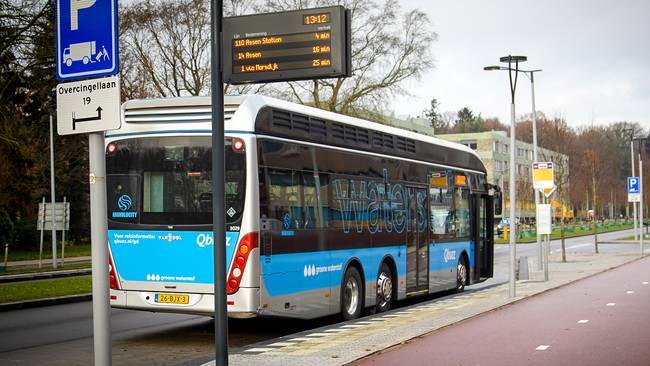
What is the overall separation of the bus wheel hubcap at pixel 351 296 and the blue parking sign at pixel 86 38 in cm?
927

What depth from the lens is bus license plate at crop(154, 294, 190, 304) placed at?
39.7ft

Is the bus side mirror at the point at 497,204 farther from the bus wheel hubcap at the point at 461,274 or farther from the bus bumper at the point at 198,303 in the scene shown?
the bus bumper at the point at 198,303

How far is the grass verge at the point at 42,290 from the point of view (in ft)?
65.8

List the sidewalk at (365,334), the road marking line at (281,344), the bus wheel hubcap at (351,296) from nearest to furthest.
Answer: the sidewalk at (365,334) → the road marking line at (281,344) → the bus wheel hubcap at (351,296)

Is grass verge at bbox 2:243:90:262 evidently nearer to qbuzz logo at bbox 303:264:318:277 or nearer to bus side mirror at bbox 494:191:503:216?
bus side mirror at bbox 494:191:503:216

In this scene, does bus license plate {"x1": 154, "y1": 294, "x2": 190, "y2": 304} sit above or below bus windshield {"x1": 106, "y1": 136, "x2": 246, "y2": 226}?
below

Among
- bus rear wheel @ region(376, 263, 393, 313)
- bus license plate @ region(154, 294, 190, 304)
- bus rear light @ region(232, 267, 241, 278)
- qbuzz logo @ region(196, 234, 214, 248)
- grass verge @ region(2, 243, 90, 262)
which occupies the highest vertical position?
qbuzz logo @ region(196, 234, 214, 248)

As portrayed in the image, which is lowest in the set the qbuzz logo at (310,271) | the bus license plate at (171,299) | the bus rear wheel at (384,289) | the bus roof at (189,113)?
the bus rear wheel at (384,289)

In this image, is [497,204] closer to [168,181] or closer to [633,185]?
[168,181]

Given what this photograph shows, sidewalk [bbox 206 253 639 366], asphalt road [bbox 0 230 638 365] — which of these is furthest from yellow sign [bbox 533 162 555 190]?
asphalt road [bbox 0 230 638 365]

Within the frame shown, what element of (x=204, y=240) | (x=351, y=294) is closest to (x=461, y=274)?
(x=351, y=294)

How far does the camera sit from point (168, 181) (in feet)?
40.8

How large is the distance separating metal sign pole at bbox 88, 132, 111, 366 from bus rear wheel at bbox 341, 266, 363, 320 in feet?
28.6

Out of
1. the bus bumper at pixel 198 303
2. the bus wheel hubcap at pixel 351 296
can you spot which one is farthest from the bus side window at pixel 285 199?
the bus wheel hubcap at pixel 351 296
